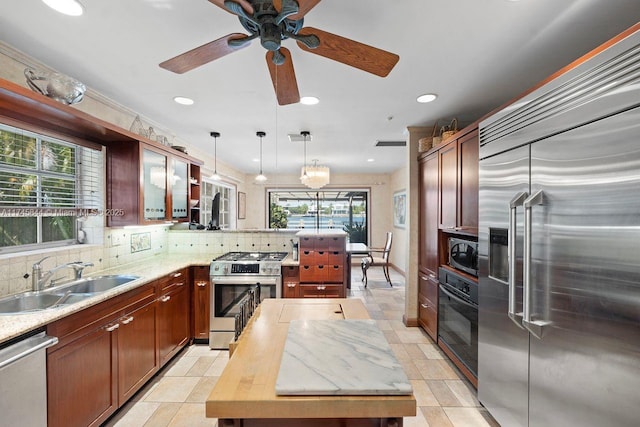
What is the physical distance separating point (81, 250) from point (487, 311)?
3.31m

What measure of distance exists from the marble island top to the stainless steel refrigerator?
0.90 m

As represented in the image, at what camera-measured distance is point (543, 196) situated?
4.88ft

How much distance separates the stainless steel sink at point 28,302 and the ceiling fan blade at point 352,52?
2.35m

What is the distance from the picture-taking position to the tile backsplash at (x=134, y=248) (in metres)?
1.95

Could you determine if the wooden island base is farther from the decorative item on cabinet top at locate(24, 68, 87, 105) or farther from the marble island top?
the decorative item on cabinet top at locate(24, 68, 87, 105)

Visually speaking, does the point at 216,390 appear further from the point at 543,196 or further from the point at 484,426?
the point at 484,426

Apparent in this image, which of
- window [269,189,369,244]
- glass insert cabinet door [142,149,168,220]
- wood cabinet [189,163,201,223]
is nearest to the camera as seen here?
glass insert cabinet door [142,149,168,220]

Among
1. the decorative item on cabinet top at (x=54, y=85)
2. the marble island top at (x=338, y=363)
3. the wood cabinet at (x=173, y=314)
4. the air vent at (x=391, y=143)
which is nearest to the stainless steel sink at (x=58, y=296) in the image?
the wood cabinet at (x=173, y=314)

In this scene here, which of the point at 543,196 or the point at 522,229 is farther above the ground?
the point at 543,196

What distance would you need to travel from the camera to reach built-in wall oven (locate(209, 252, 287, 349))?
10.2 ft

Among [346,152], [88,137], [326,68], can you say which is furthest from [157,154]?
[346,152]

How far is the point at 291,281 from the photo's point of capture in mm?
3258

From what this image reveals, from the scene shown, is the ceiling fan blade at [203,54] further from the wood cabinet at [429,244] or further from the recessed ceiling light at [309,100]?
the wood cabinet at [429,244]

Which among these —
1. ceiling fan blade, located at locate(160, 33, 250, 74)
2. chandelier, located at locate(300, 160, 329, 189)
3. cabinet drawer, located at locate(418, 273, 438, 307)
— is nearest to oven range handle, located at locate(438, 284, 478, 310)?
cabinet drawer, located at locate(418, 273, 438, 307)
